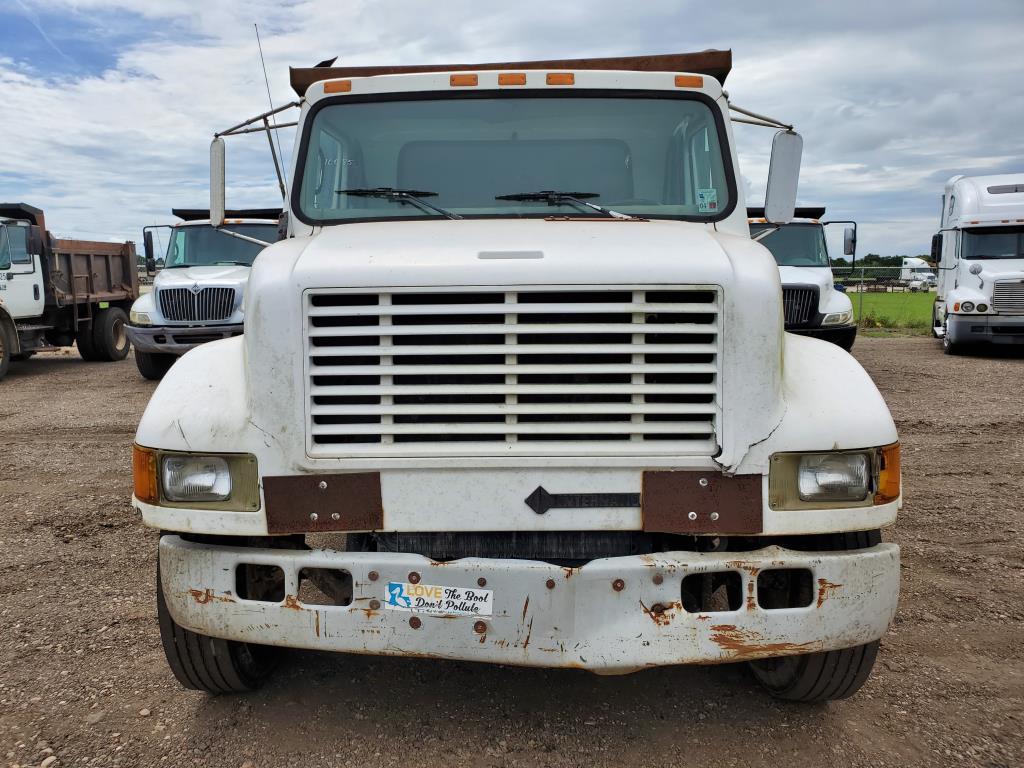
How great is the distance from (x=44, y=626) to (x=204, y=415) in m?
1.89

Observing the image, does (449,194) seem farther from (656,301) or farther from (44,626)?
(44,626)

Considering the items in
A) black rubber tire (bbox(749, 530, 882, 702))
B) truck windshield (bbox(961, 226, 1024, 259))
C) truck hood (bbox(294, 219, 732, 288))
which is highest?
truck windshield (bbox(961, 226, 1024, 259))

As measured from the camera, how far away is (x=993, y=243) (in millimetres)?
14789

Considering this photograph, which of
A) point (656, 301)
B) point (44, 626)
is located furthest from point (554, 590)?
point (44, 626)

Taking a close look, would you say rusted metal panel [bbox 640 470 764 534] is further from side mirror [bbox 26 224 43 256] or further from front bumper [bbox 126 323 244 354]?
side mirror [bbox 26 224 43 256]

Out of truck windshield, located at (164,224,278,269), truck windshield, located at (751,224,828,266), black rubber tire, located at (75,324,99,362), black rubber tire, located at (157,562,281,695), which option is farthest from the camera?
black rubber tire, located at (75,324,99,362)

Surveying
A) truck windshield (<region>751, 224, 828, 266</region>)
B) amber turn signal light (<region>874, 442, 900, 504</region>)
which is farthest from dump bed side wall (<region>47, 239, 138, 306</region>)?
amber turn signal light (<region>874, 442, 900, 504</region>)

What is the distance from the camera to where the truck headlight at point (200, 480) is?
8.86 ft

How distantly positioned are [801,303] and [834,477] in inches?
361

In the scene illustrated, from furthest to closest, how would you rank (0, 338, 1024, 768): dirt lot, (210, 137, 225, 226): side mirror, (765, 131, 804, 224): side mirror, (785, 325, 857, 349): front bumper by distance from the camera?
(785, 325, 857, 349): front bumper, (210, 137, 225, 226): side mirror, (765, 131, 804, 224): side mirror, (0, 338, 1024, 768): dirt lot

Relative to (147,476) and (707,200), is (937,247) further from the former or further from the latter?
(147,476)

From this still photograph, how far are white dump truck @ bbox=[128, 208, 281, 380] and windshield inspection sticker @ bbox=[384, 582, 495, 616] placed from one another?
9.29 meters

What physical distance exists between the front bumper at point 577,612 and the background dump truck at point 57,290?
39.7ft

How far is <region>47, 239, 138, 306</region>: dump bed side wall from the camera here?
13.9m
